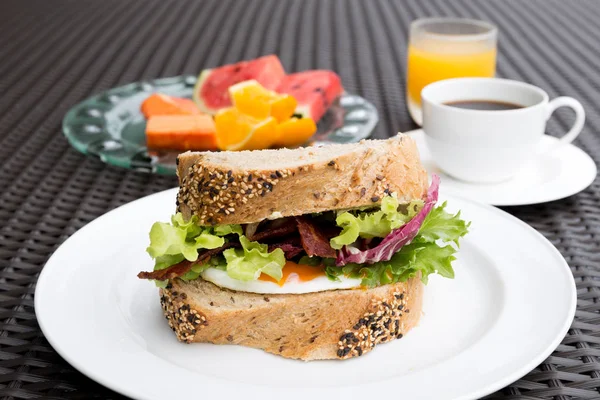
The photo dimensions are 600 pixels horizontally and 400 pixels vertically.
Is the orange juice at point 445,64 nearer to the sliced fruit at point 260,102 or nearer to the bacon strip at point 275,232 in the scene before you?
the sliced fruit at point 260,102

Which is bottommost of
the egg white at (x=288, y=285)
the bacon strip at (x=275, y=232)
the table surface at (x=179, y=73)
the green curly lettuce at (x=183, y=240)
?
the table surface at (x=179, y=73)

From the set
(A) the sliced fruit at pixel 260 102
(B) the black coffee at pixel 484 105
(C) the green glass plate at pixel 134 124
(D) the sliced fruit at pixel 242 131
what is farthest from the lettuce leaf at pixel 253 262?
(B) the black coffee at pixel 484 105

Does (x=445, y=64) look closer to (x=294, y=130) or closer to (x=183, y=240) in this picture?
(x=294, y=130)

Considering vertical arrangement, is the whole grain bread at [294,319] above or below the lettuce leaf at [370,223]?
below

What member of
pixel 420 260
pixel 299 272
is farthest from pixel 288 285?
pixel 420 260

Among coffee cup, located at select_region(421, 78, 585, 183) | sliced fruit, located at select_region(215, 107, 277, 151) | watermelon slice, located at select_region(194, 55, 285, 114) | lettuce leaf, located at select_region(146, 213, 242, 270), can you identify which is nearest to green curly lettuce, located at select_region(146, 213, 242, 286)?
lettuce leaf, located at select_region(146, 213, 242, 270)

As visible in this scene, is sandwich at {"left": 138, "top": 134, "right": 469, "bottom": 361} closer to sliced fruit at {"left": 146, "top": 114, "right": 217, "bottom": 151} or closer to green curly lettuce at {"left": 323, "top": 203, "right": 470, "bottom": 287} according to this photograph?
green curly lettuce at {"left": 323, "top": 203, "right": 470, "bottom": 287}
